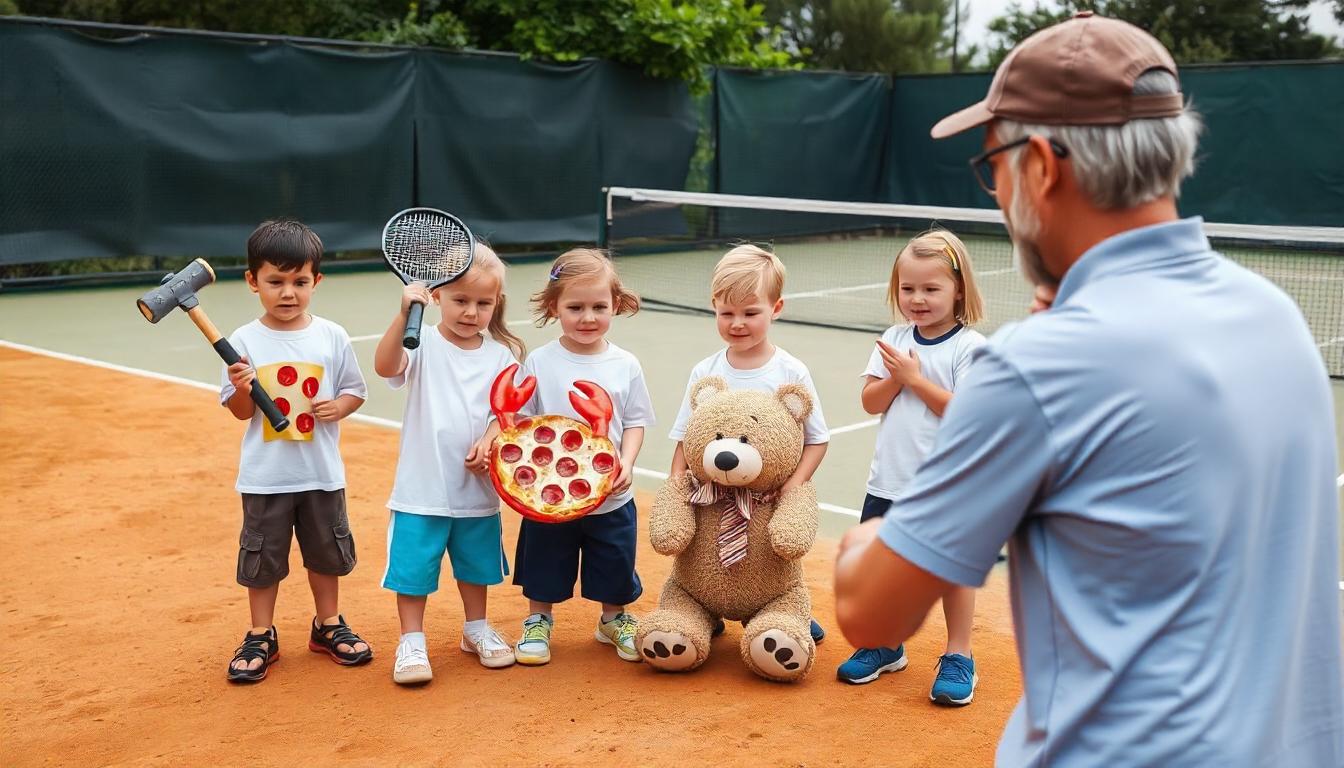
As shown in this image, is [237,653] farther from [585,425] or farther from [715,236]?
[715,236]

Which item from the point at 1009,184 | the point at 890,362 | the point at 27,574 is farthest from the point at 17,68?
the point at 1009,184

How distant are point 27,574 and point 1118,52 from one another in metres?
4.38

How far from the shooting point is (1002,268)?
15172 mm

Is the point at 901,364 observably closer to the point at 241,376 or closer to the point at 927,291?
the point at 927,291

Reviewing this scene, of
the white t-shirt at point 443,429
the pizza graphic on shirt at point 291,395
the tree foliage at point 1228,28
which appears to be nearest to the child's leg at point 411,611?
the white t-shirt at point 443,429

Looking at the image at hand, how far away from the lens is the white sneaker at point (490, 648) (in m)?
3.89

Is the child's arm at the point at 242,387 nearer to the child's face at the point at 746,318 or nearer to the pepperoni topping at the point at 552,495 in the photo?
the pepperoni topping at the point at 552,495

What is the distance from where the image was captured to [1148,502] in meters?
1.27

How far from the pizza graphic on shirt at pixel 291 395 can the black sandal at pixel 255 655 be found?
0.59 m

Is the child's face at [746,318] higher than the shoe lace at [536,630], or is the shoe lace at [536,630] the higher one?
the child's face at [746,318]

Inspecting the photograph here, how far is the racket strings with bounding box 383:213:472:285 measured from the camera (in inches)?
149

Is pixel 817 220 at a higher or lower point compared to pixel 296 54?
lower

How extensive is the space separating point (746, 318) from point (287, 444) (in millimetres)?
1394

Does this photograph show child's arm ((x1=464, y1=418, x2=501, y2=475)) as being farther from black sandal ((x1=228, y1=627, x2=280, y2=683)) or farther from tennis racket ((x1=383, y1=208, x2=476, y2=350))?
black sandal ((x1=228, y1=627, x2=280, y2=683))
